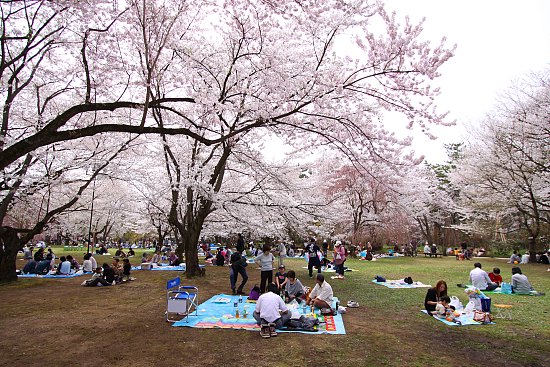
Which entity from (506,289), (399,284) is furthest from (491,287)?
(399,284)

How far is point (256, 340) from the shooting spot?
5.66 meters

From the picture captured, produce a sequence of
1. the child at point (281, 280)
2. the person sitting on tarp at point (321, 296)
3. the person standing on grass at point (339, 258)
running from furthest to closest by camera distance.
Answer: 1. the person standing on grass at point (339, 258)
2. the child at point (281, 280)
3. the person sitting on tarp at point (321, 296)

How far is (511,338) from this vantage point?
18.8 feet

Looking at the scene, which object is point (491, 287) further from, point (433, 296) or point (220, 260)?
point (220, 260)

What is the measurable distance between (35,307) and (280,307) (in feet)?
19.9

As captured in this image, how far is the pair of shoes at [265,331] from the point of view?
5.77 m

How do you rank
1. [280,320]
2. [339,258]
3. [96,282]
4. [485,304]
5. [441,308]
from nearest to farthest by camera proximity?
[280,320]
[485,304]
[441,308]
[96,282]
[339,258]

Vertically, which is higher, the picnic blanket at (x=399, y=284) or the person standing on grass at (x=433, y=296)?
the person standing on grass at (x=433, y=296)

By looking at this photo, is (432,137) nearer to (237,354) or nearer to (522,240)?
(237,354)

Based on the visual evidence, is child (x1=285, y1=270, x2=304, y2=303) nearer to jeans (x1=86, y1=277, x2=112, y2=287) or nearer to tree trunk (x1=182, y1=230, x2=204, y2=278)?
tree trunk (x1=182, y1=230, x2=204, y2=278)

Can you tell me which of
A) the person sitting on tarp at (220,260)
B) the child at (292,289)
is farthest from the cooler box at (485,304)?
the person sitting on tarp at (220,260)

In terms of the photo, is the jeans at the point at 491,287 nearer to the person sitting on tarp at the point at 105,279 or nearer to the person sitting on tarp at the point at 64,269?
the person sitting on tarp at the point at 105,279

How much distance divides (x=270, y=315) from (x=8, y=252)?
1138 cm

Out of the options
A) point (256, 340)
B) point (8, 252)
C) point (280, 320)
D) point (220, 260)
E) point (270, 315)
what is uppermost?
point (8, 252)
